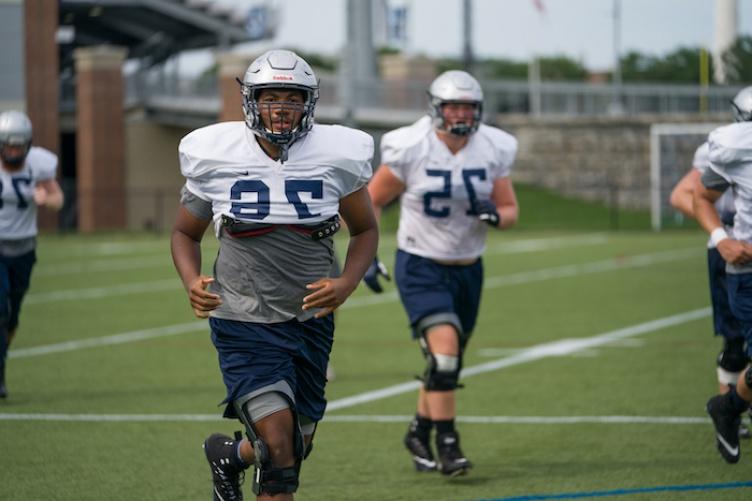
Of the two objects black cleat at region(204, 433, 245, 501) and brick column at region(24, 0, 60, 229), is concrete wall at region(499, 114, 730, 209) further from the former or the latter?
black cleat at region(204, 433, 245, 501)

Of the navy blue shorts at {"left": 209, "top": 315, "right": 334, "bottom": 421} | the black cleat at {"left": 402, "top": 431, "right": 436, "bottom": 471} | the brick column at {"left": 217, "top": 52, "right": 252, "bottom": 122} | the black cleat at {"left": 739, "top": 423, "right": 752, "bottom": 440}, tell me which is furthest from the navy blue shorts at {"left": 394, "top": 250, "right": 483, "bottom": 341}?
the brick column at {"left": 217, "top": 52, "right": 252, "bottom": 122}

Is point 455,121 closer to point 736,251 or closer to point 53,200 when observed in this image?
point 736,251

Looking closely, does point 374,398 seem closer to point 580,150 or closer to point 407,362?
point 407,362

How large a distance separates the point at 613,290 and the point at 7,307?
10.5m

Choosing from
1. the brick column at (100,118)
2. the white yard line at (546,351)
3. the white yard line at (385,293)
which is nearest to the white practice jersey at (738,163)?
the white yard line at (546,351)

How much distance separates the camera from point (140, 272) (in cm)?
2284

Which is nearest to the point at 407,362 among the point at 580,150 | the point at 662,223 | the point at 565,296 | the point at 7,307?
the point at 7,307

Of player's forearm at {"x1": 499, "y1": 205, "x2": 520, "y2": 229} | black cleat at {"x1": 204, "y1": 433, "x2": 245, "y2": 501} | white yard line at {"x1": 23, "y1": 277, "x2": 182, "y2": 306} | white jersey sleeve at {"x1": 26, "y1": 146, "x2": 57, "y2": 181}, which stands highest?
white jersey sleeve at {"x1": 26, "y1": 146, "x2": 57, "y2": 181}

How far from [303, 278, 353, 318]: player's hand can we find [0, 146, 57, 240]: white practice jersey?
16.8 feet

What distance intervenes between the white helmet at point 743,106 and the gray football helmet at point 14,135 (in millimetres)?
5111

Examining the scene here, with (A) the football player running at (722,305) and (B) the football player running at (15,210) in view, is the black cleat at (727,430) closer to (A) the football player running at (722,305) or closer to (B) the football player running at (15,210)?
(A) the football player running at (722,305)

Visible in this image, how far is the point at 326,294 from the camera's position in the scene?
5836mm

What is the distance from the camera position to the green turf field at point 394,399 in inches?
300

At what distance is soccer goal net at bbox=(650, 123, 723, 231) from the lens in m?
36.2
